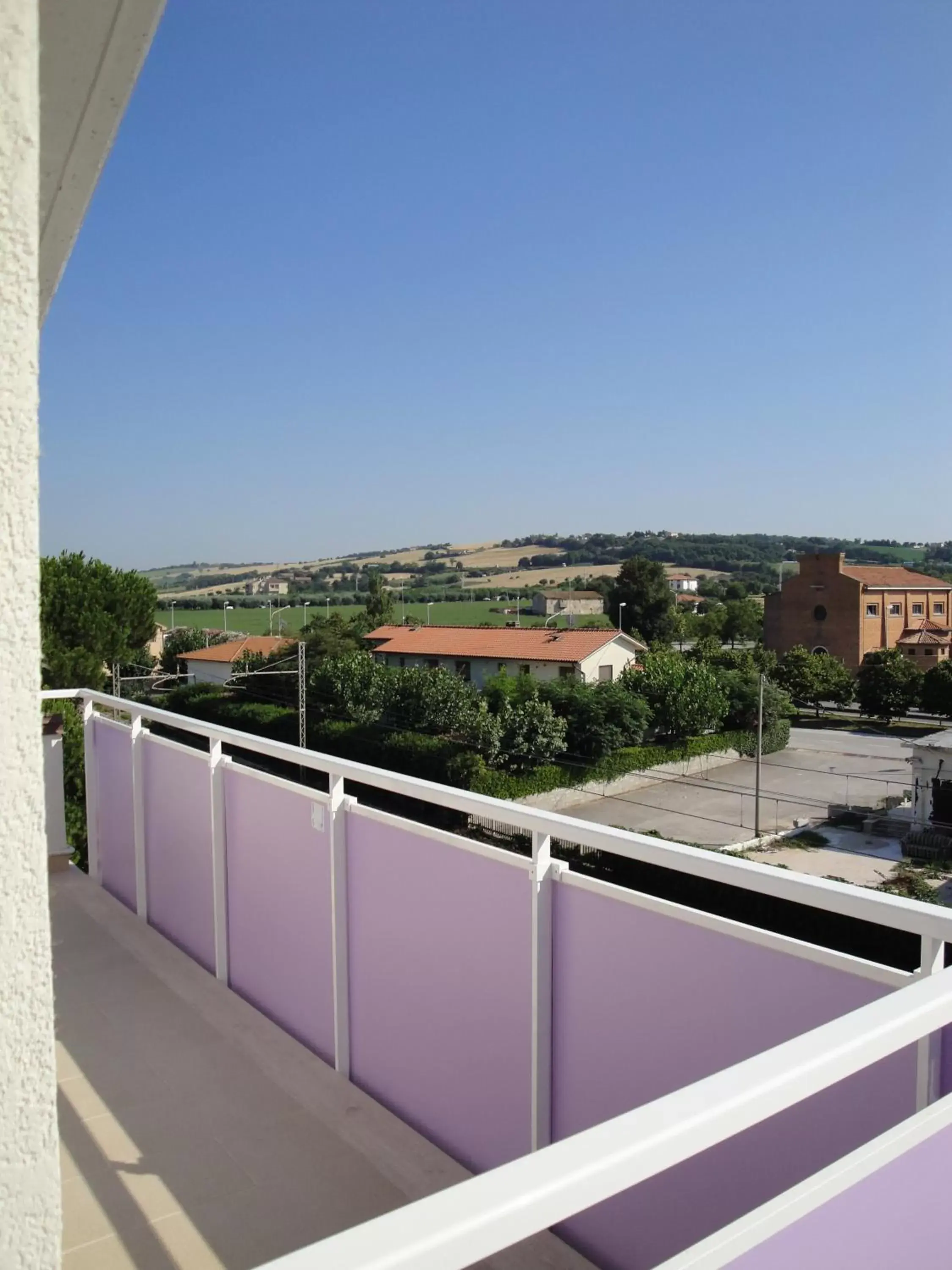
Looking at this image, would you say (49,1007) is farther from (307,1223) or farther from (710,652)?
(710,652)

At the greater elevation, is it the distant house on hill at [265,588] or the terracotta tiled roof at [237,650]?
the distant house on hill at [265,588]

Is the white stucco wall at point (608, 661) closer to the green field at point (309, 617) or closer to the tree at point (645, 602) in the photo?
the green field at point (309, 617)

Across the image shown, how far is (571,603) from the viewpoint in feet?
236

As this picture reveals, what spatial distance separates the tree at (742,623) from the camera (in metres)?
64.9

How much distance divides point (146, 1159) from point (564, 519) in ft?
352

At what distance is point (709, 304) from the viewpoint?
232ft

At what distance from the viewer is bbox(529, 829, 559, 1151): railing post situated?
170 centimetres

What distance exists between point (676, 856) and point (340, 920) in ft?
3.90

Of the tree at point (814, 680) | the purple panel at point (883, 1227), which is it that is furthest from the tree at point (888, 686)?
the purple panel at point (883, 1227)

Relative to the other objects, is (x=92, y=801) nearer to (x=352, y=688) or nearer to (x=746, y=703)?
(x=352, y=688)

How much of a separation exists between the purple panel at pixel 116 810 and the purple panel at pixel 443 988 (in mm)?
1779

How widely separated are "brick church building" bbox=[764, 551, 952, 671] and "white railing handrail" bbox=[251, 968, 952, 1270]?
56.5m

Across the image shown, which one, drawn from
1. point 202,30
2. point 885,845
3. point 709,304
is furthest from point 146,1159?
point 709,304

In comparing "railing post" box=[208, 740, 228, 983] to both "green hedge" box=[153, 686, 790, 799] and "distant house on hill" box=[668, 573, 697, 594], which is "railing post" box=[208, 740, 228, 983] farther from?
"distant house on hill" box=[668, 573, 697, 594]
